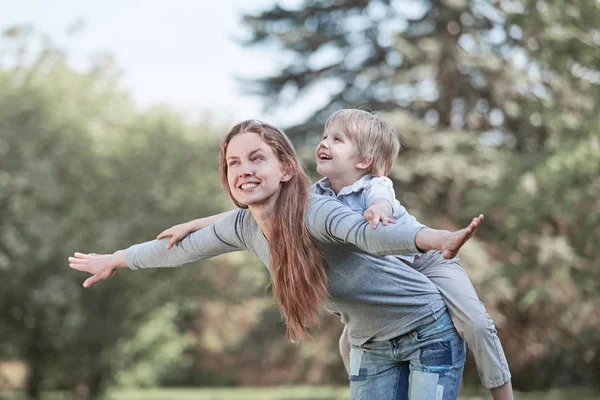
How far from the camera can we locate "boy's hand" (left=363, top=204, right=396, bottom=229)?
9.37 feet

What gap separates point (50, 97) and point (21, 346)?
745 cm

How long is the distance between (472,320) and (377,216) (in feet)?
2.47

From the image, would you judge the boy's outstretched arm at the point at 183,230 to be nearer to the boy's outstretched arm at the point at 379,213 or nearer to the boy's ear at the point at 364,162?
the boy's ear at the point at 364,162

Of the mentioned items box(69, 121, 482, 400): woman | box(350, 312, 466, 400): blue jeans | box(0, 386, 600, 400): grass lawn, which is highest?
box(69, 121, 482, 400): woman

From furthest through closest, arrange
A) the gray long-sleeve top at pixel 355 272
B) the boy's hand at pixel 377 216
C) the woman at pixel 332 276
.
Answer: the woman at pixel 332 276 < the gray long-sleeve top at pixel 355 272 < the boy's hand at pixel 377 216

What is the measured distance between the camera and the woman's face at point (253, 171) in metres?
3.21

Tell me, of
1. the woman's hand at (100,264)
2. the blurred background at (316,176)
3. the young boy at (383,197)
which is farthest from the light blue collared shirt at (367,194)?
the blurred background at (316,176)

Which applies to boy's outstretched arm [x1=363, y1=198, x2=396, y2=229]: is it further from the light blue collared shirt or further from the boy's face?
the boy's face

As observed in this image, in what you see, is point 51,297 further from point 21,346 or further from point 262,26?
point 262,26

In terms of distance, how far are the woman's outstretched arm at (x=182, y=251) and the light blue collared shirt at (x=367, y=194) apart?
1.30 feet

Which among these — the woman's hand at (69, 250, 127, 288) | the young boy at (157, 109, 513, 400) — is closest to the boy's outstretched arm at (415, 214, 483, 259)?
the young boy at (157, 109, 513, 400)

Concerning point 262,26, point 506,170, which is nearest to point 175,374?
point 262,26

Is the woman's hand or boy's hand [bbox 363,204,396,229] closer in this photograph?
boy's hand [bbox 363,204,396,229]

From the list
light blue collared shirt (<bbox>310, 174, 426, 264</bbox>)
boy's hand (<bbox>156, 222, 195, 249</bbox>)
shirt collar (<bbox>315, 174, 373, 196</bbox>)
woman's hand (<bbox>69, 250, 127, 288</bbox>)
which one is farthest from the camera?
woman's hand (<bbox>69, 250, 127, 288</bbox>)
